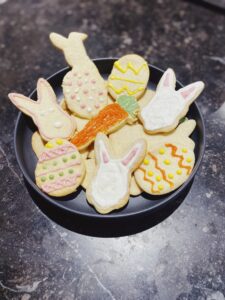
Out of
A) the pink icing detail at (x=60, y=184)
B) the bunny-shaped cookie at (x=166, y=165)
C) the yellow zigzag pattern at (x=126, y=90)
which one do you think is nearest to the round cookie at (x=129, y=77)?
the yellow zigzag pattern at (x=126, y=90)

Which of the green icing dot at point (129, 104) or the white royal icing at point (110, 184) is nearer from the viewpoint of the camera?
the white royal icing at point (110, 184)

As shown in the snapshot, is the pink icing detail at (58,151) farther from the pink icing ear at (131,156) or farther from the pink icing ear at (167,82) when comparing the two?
the pink icing ear at (167,82)

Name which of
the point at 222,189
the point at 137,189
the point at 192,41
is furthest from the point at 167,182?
the point at 192,41

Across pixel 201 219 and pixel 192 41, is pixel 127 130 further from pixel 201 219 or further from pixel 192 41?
pixel 192 41

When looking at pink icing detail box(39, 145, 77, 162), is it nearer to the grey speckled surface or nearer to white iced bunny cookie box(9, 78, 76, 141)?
white iced bunny cookie box(9, 78, 76, 141)

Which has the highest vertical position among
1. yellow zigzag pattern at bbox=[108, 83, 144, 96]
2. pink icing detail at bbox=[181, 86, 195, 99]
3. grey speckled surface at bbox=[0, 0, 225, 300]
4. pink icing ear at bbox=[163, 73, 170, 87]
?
pink icing ear at bbox=[163, 73, 170, 87]

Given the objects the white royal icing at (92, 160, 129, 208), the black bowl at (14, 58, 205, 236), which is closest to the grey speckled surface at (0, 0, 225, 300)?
the black bowl at (14, 58, 205, 236)
